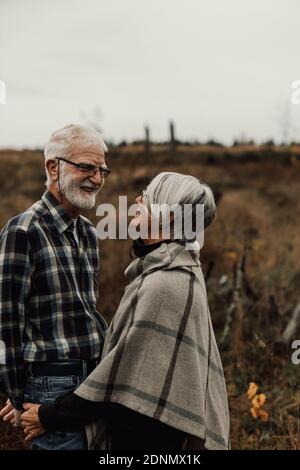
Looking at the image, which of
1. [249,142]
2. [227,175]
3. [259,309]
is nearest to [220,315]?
[259,309]

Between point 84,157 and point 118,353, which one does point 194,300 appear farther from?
point 84,157

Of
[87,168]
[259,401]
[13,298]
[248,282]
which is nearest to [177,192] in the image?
[87,168]

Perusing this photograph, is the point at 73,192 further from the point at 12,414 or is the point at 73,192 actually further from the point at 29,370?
the point at 12,414

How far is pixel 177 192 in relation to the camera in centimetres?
183

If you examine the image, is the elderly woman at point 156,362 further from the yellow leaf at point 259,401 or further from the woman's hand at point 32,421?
the yellow leaf at point 259,401

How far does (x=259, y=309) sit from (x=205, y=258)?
6.06 ft

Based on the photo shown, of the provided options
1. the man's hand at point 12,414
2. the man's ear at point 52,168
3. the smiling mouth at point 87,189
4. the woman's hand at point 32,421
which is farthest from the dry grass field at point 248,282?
the man's ear at point 52,168

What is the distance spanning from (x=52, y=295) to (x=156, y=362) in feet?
1.55

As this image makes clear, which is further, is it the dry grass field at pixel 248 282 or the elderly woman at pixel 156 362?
the dry grass field at pixel 248 282

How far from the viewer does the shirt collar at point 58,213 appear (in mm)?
2070

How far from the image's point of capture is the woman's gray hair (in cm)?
183

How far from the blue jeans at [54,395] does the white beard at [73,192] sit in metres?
0.66
